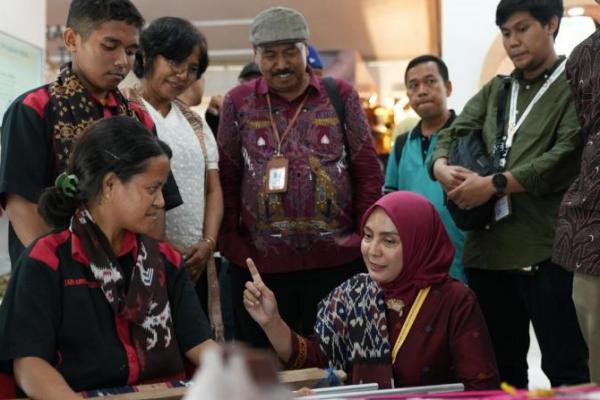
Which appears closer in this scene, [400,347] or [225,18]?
[400,347]

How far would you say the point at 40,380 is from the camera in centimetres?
174

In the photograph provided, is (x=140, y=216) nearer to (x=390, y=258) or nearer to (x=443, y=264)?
(x=390, y=258)

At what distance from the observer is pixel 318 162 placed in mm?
2957

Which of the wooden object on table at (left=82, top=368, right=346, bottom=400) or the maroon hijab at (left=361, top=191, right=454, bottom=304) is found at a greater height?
the maroon hijab at (left=361, top=191, right=454, bottom=304)

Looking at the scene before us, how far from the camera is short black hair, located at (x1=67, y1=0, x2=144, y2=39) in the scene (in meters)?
2.37

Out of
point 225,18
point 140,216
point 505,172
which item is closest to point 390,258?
point 505,172

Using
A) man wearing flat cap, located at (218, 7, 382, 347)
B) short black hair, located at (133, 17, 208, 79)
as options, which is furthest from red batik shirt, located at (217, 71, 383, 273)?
short black hair, located at (133, 17, 208, 79)

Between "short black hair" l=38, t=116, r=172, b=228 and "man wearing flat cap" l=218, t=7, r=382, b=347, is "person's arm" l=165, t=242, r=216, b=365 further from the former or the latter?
"man wearing flat cap" l=218, t=7, r=382, b=347

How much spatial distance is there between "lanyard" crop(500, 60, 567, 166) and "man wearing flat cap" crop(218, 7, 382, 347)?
21.3 inches

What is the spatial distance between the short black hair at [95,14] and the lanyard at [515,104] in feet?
4.04

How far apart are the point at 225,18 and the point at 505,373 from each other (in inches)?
323

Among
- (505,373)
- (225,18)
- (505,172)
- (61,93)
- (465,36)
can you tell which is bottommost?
(505,373)

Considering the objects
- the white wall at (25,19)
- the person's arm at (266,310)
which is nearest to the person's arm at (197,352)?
the person's arm at (266,310)

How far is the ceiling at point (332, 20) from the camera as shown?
31.3ft
